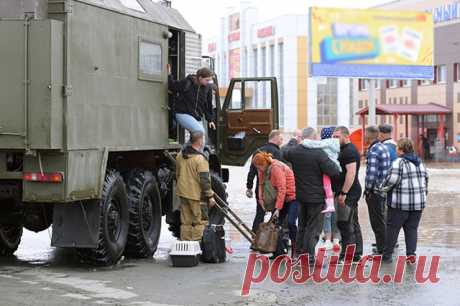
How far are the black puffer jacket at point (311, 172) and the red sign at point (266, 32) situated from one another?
219 ft

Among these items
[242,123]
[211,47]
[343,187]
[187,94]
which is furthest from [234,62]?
[343,187]

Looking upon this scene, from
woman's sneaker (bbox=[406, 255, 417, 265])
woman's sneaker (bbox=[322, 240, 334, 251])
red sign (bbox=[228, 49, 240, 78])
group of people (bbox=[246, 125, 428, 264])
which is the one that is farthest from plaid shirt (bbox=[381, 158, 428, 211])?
red sign (bbox=[228, 49, 240, 78])

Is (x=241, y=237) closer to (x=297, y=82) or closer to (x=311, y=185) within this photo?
(x=311, y=185)

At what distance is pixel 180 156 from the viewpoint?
10.7 meters

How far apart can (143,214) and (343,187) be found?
8.31 ft

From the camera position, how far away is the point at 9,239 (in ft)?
37.1

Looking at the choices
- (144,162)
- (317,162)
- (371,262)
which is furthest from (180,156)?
(371,262)

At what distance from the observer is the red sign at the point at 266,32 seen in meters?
76.8

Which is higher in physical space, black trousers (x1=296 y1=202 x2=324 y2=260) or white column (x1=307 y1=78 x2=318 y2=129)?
white column (x1=307 y1=78 x2=318 y2=129)

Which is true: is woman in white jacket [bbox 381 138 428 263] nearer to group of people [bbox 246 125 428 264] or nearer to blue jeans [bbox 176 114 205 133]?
group of people [bbox 246 125 428 264]

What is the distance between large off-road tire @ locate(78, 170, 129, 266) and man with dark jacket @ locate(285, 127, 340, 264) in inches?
82.9

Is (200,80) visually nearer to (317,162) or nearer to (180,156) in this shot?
(180,156)

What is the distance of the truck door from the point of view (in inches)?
525

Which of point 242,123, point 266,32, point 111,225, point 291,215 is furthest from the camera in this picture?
point 266,32
